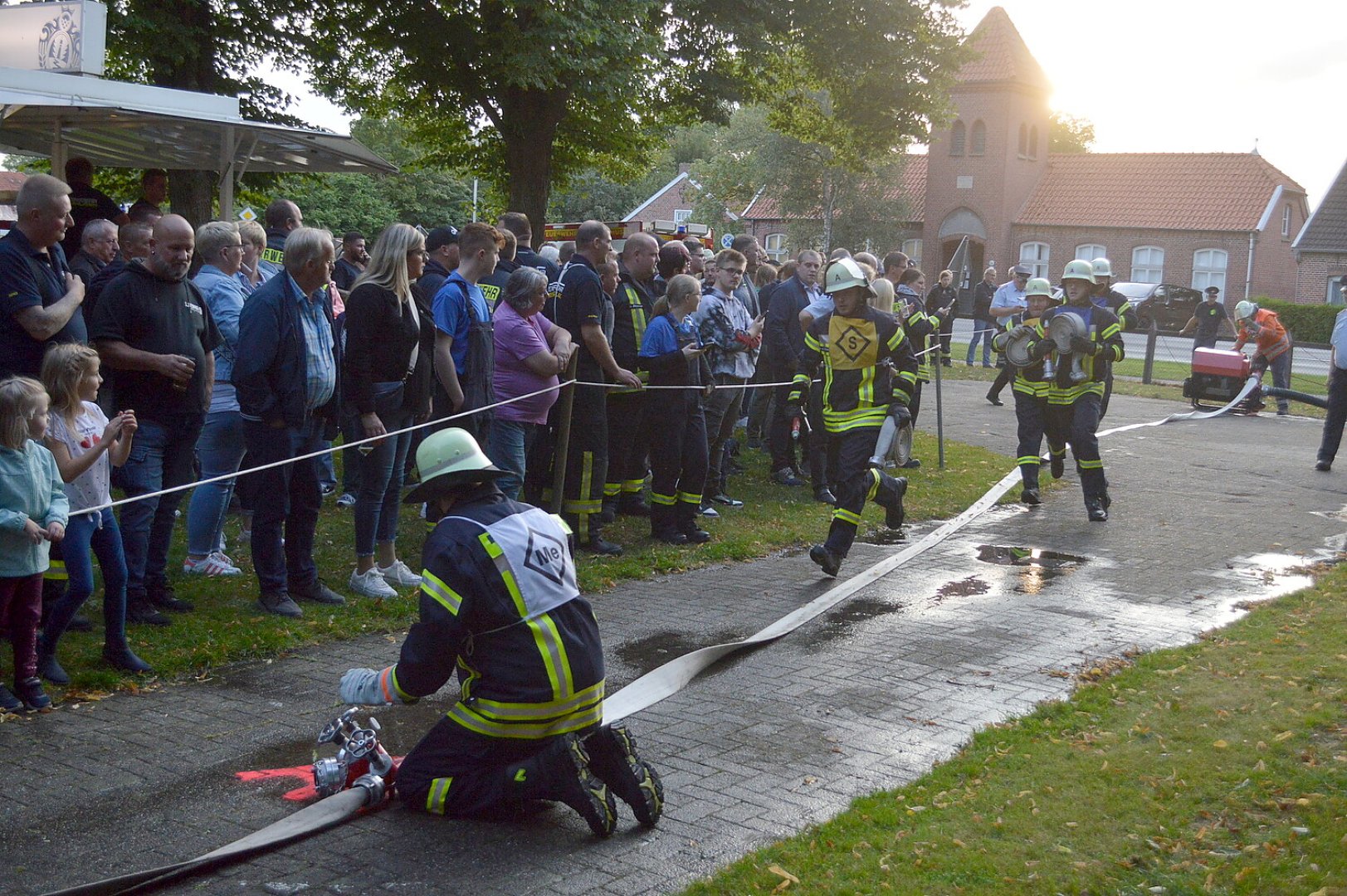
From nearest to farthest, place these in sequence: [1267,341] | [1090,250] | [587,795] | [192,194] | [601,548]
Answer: [587,795], [601,548], [192,194], [1267,341], [1090,250]

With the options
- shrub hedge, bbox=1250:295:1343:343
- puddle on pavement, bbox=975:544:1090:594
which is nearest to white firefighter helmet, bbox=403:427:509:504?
puddle on pavement, bbox=975:544:1090:594

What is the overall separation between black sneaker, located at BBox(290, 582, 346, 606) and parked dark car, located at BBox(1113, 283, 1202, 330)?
46.0 metres

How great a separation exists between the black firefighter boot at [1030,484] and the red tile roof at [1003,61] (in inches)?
1909

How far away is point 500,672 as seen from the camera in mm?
4738

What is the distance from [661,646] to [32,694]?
3.12 meters

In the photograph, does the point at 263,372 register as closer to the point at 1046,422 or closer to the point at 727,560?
the point at 727,560

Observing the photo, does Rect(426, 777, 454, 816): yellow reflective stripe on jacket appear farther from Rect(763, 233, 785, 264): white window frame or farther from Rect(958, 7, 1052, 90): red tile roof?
Rect(763, 233, 785, 264): white window frame

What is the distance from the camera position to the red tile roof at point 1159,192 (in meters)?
58.1

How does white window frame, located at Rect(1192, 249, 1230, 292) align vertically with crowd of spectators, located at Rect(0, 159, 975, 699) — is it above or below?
above

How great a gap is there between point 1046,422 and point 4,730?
9657 mm

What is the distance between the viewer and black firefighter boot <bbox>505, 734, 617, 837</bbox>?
4.61 metres

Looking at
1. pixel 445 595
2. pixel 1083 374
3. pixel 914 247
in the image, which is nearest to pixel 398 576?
pixel 445 595

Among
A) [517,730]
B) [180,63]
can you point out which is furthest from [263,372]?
[180,63]

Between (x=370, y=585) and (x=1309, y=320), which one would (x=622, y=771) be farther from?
(x=1309, y=320)
